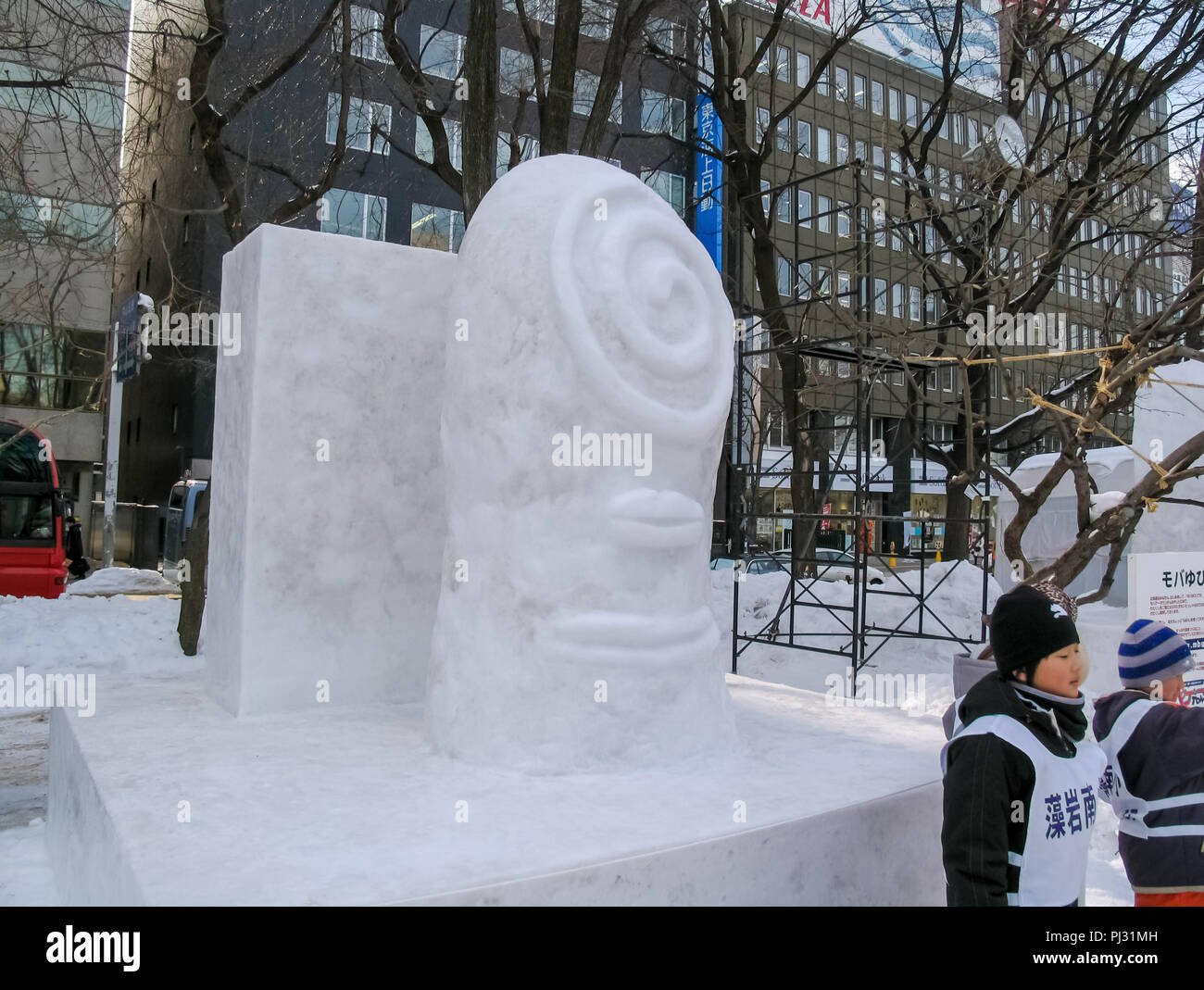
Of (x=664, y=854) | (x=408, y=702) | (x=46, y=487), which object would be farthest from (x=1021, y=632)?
(x=46, y=487)

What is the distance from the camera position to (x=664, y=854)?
10.9 feet

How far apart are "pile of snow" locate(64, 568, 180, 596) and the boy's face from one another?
16.2 m

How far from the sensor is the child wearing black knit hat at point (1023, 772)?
8.50 ft

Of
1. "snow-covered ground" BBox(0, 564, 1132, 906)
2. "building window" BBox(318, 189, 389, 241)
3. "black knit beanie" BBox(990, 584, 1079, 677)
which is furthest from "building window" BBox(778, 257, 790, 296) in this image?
"black knit beanie" BBox(990, 584, 1079, 677)

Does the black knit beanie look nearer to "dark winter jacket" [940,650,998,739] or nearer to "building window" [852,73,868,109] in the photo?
"dark winter jacket" [940,650,998,739]

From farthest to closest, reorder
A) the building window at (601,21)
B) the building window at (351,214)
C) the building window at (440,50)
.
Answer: the building window at (351,214) → the building window at (440,50) → the building window at (601,21)

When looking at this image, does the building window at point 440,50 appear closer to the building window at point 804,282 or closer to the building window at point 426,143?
the building window at point 426,143

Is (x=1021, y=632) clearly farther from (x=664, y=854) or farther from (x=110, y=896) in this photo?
(x=110, y=896)

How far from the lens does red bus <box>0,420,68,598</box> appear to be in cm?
1507

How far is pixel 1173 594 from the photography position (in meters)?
6.09

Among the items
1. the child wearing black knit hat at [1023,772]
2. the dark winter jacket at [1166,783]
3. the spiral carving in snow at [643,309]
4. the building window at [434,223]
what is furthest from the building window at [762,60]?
the child wearing black knit hat at [1023,772]

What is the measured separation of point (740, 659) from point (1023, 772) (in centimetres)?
998

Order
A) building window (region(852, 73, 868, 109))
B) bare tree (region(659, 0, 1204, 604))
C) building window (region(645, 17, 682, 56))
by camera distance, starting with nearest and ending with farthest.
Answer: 1. bare tree (region(659, 0, 1204, 604))
2. building window (region(645, 17, 682, 56))
3. building window (region(852, 73, 868, 109))

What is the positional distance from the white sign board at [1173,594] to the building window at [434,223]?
19.0m
